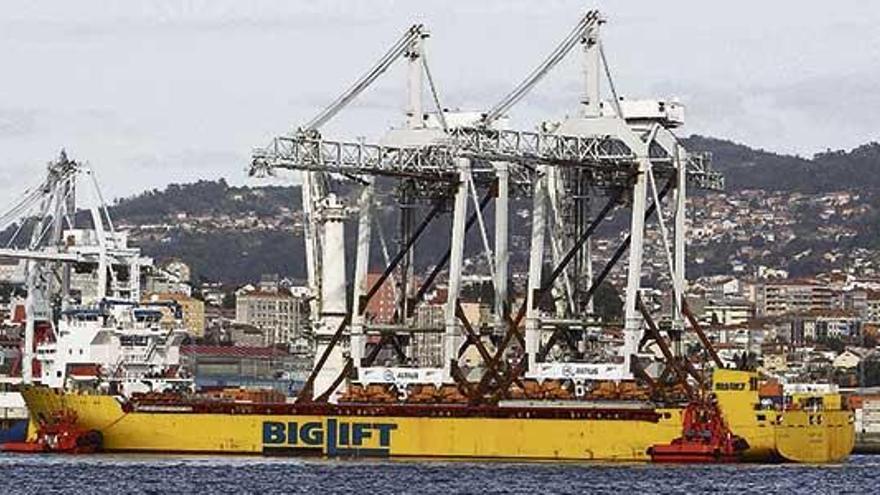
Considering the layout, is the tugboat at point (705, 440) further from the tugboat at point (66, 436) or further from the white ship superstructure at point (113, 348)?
the white ship superstructure at point (113, 348)

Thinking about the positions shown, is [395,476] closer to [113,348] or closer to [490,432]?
[490,432]

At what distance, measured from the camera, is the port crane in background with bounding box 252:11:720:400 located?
278 feet

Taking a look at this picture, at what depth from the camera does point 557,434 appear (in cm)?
8512

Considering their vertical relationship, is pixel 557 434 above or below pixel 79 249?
below

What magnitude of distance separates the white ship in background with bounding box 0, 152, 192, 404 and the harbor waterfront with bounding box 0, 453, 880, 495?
5.73 meters

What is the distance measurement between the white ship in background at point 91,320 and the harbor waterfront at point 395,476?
5.73 metres

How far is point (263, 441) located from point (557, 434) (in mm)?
10059

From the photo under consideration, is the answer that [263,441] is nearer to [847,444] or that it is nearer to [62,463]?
[62,463]

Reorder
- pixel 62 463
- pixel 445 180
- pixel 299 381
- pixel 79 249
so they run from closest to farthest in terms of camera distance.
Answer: pixel 62 463, pixel 445 180, pixel 79 249, pixel 299 381

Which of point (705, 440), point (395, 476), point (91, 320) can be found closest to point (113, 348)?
point (91, 320)

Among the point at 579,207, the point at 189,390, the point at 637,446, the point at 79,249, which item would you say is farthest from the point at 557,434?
the point at 79,249

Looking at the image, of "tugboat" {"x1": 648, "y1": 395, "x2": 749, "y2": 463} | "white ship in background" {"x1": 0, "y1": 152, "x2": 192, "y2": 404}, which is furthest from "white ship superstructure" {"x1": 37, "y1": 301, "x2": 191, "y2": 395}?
"tugboat" {"x1": 648, "y1": 395, "x2": 749, "y2": 463}

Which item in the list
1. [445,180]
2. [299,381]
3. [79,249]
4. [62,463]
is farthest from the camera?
[299,381]

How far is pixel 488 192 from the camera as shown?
91438 mm
